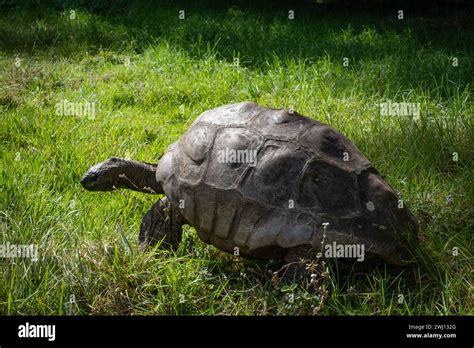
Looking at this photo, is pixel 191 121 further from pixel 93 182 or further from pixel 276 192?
pixel 276 192

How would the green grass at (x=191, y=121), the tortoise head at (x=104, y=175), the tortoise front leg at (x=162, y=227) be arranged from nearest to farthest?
the green grass at (x=191, y=121), the tortoise front leg at (x=162, y=227), the tortoise head at (x=104, y=175)

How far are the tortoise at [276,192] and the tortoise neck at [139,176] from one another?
13.7 inches

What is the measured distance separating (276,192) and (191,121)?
2.78 m

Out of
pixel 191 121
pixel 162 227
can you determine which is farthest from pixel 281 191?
pixel 191 121

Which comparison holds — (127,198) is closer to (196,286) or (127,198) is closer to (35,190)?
(35,190)

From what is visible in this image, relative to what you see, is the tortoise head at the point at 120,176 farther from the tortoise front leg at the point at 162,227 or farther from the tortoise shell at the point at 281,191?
the tortoise shell at the point at 281,191

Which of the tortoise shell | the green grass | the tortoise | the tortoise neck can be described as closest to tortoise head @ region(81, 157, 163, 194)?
the tortoise neck

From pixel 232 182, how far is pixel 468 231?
158 cm

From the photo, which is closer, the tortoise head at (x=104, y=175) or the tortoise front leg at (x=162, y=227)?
the tortoise front leg at (x=162, y=227)

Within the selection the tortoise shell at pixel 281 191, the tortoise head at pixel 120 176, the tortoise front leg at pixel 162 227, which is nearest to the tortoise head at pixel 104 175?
the tortoise head at pixel 120 176

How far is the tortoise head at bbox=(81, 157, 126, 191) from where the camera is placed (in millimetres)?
4172

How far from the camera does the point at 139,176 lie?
4.23 meters

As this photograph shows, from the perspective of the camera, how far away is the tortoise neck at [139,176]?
419cm
